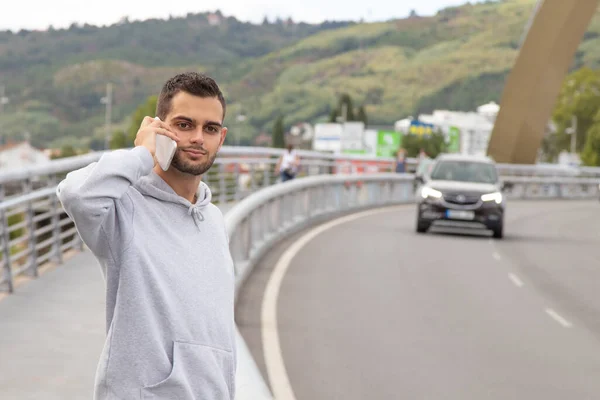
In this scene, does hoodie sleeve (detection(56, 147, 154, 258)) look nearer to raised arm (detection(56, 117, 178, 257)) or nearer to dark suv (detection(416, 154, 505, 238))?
raised arm (detection(56, 117, 178, 257))

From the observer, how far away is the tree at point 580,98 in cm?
16638

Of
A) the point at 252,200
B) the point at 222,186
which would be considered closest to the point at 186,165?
the point at 252,200

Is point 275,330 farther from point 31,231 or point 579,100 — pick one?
point 579,100

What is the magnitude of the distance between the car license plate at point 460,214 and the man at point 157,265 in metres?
21.6

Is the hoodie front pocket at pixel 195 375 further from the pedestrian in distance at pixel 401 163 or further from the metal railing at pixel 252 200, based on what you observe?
the pedestrian in distance at pixel 401 163

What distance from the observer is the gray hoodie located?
339 centimetres

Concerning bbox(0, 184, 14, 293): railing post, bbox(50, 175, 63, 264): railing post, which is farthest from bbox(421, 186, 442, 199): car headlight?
bbox(0, 184, 14, 293): railing post

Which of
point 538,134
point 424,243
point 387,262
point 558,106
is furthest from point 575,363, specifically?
point 558,106

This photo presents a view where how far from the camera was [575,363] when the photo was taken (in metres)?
10.6

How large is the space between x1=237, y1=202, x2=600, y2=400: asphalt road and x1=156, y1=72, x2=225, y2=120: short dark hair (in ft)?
17.2

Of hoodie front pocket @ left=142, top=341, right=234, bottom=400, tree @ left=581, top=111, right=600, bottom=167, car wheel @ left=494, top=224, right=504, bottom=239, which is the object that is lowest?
tree @ left=581, top=111, right=600, bottom=167

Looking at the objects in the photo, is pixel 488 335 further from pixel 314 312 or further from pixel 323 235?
pixel 323 235

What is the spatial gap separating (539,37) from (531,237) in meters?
19.9

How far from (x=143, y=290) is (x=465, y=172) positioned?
23170 millimetres
